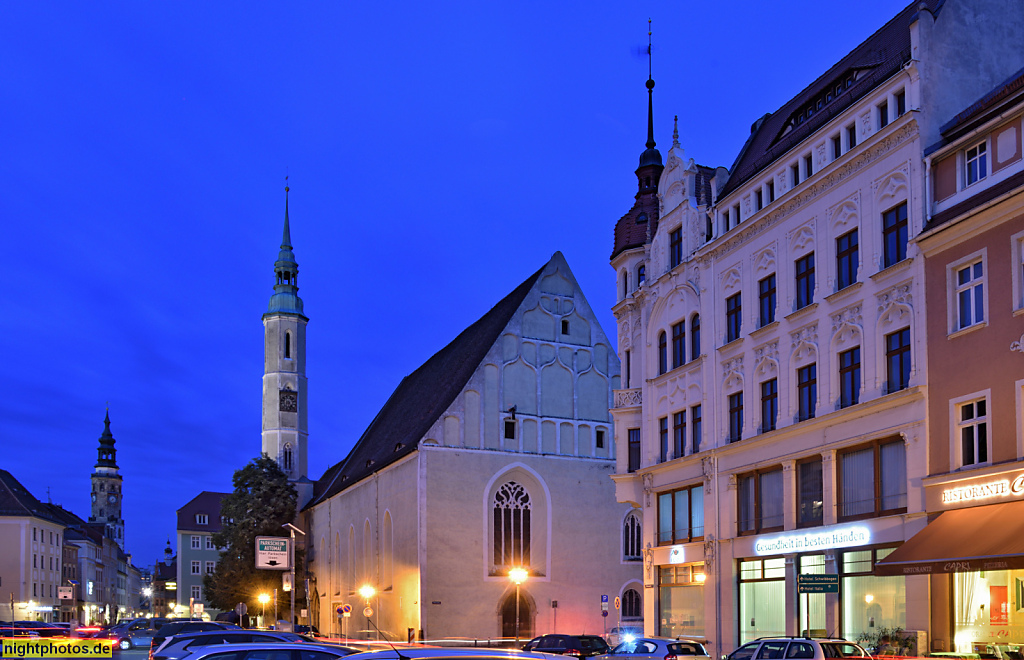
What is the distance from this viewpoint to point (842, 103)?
1164 inches

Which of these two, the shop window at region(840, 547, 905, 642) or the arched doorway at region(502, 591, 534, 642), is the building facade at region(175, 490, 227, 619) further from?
the shop window at region(840, 547, 905, 642)

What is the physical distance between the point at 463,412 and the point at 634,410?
17853 millimetres

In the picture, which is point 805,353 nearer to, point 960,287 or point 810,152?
point 810,152

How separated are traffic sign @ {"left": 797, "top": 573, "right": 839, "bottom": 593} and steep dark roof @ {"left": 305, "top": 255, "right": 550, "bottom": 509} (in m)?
32.4

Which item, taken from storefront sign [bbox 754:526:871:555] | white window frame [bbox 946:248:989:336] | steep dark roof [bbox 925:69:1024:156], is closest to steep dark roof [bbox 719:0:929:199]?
steep dark roof [bbox 925:69:1024:156]

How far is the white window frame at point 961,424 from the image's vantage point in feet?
75.5

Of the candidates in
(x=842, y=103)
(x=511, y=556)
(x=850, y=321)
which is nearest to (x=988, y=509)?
(x=850, y=321)

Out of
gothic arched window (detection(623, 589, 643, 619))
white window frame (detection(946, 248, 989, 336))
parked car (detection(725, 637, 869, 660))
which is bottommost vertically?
gothic arched window (detection(623, 589, 643, 619))

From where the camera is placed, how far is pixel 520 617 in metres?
54.1

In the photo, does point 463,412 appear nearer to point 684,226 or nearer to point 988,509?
point 684,226

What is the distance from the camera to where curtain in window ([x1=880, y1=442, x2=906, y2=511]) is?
25.5 metres

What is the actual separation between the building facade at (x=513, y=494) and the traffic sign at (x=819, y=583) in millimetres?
30275

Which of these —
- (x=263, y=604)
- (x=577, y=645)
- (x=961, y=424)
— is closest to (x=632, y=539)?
(x=577, y=645)

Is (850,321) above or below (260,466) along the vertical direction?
above
